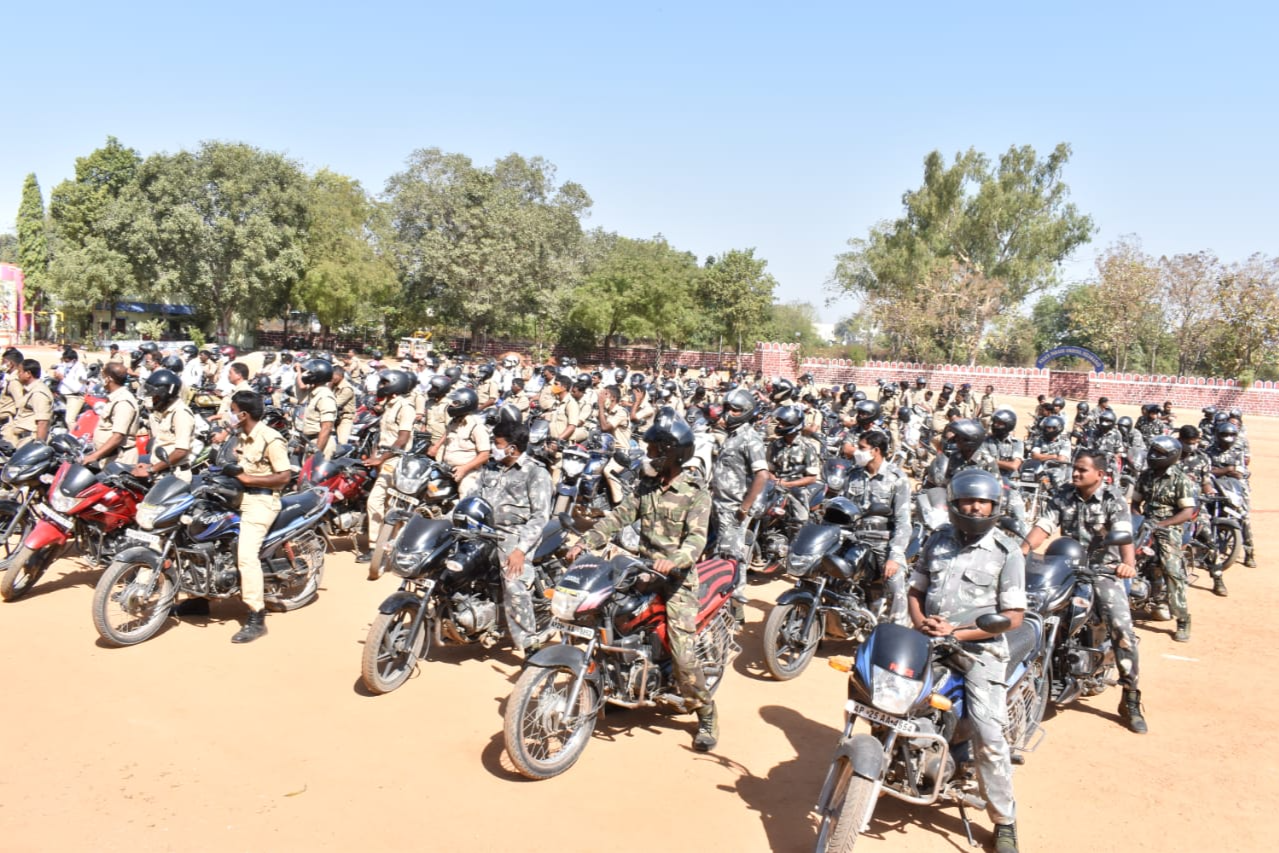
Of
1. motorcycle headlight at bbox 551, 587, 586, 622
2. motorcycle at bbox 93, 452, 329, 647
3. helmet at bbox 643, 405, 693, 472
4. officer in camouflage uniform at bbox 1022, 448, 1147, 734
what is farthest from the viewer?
motorcycle at bbox 93, 452, 329, 647

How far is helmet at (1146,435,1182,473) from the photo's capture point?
7.29 metres

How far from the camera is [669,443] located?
4.43m

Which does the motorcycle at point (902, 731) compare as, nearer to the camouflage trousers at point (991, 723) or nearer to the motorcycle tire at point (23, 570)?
the camouflage trousers at point (991, 723)

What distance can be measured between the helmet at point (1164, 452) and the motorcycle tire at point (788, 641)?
354 cm

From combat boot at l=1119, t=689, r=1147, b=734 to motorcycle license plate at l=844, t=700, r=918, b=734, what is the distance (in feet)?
9.28

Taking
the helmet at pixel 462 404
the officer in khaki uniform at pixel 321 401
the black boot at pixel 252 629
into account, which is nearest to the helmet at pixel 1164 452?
the helmet at pixel 462 404

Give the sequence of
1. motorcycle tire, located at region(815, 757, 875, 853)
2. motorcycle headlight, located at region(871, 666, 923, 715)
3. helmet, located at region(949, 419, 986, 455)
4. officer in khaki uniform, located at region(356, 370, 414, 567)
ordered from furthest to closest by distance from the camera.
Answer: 1. officer in khaki uniform, located at region(356, 370, 414, 567)
2. helmet, located at region(949, 419, 986, 455)
3. motorcycle headlight, located at region(871, 666, 923, 715)
4. motorcycle tire, located at region(815, 757, 875, 853)

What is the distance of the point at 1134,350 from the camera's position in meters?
57.9

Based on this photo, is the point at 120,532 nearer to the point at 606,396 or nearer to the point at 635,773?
the point at 635,773

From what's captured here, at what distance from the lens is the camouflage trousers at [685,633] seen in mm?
4527

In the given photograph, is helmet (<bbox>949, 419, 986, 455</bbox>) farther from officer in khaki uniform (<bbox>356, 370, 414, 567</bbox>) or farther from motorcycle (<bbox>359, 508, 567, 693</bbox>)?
officer in khaki uniform (<bbox>356, 370, 414, 567</bbox>)

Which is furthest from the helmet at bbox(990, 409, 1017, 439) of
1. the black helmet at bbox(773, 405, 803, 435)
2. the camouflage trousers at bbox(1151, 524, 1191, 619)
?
the black helmet at bbox(773, 405, 803, 435)

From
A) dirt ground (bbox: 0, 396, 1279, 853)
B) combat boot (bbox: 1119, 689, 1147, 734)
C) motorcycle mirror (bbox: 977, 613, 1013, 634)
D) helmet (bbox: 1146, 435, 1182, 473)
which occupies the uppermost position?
helmet (bbox: 1146, 435, 1182, 473)

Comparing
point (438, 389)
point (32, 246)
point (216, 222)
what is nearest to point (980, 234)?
point (216, 222)
